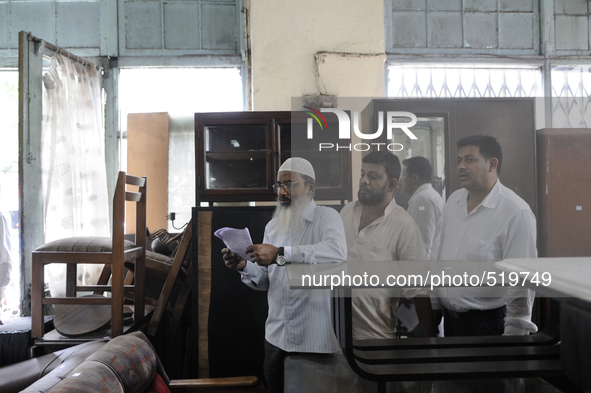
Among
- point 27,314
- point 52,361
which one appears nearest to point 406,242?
point 52,361

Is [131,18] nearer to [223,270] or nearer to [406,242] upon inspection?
[223,270]

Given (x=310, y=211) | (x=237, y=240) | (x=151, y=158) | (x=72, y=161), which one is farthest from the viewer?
(x=151, y=158)

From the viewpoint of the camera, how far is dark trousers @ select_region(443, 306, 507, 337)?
4.09 feet

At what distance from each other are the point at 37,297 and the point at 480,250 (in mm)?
2218

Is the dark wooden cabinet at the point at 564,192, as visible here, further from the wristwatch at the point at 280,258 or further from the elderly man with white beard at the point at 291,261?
the wristwatch at the point at 280,258

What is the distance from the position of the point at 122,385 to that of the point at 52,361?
2.52 feet

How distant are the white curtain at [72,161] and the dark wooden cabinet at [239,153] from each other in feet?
3.52

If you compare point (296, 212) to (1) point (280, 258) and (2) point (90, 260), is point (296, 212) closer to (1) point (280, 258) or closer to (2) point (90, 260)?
(1) point (280, 258)

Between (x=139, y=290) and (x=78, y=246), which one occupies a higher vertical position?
(x=78, y=246)

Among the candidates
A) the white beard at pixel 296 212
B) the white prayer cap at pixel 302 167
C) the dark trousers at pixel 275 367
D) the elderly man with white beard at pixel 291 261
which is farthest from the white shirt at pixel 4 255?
the white prayer cap at pixel 302 167

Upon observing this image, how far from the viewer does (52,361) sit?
1.92 metres

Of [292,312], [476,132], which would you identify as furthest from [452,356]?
[292,312]

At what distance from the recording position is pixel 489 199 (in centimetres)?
112

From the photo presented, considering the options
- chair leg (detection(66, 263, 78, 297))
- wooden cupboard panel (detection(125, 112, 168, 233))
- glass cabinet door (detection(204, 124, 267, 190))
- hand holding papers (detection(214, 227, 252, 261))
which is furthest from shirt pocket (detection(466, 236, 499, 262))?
wooden cupboard panel (detection(125, 112, 168, 233))
